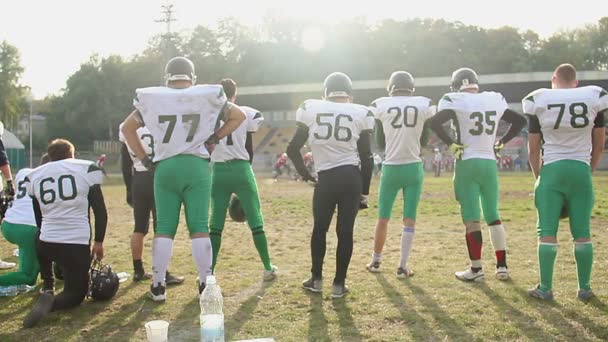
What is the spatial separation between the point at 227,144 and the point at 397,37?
61.3 meters

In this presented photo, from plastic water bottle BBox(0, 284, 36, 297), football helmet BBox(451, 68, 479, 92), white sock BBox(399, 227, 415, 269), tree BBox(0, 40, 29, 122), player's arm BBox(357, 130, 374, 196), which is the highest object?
tree BBox(0, 40, 29, 122)

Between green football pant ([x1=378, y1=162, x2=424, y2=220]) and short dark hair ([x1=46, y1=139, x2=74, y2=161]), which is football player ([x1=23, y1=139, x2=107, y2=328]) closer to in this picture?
short dark hair ([x1=46, y1=139, x2=74, y2=161])

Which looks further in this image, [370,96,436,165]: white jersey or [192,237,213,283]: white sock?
[370,96,436,165]: white jersey

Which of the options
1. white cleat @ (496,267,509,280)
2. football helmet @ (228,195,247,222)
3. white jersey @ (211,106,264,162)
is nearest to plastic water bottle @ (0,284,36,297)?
football helmet @ (228,195,247,222)

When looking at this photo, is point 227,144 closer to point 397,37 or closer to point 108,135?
point 397,37

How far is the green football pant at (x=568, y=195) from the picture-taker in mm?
5438

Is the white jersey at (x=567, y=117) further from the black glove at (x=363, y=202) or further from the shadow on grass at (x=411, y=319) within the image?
the shadow on grass at (x=411, y=319)

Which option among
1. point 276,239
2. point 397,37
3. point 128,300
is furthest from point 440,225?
point 397,37

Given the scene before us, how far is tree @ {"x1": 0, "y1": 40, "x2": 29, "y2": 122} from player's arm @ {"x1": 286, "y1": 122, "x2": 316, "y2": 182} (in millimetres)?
67922

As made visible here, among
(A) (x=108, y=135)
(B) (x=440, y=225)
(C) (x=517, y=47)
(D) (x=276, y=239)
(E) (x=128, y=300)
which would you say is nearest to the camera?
(E) (x=128, y=300)

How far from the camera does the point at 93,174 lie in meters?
5.39

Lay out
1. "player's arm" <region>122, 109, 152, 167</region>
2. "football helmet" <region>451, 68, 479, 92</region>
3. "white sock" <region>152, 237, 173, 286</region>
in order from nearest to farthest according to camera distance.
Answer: "white sock" <region>152, 237, 173, 286</region> → "player's arm" <region>122, 109, 152, 167</region> → "football helmet" <region>451, 68, 479, 92</region>

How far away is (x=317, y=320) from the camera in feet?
16.3

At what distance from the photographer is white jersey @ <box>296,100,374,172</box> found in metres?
5.80
